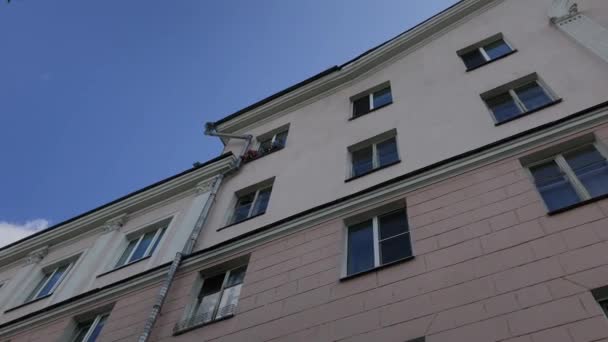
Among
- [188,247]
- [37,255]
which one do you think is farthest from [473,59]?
[37,255]

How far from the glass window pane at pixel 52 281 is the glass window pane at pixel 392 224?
11.3m

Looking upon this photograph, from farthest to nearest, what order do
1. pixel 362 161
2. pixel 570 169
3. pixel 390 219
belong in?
pixel 362 161 → pixel 390 219 → pixel 570 169

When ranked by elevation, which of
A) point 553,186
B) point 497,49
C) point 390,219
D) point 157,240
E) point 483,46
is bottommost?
point 553,186

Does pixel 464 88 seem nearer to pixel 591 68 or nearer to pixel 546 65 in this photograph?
pixel 546 65

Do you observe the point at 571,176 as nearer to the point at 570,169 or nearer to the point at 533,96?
the point at 570,169

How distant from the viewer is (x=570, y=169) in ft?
29.3

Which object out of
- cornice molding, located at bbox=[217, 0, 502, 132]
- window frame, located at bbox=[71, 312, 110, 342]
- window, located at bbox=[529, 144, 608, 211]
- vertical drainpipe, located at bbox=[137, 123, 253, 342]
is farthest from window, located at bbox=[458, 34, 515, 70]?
window frame, located at bbox=[71, 312, 110, 342]

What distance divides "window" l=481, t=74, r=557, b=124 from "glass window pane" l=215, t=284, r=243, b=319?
7.45 m

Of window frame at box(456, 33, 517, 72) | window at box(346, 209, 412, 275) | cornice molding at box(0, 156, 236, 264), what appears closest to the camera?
window at box(346, 209, 412, 275)

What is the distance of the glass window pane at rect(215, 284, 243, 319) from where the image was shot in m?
9.84

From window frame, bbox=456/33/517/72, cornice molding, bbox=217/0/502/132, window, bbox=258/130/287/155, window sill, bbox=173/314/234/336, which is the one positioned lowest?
window sill, bbox=173/314/234/336

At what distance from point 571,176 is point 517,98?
12.6ft

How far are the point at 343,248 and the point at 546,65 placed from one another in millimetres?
7473

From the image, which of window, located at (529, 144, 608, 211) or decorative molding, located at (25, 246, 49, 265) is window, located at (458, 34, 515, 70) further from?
decorative molding, located at (25, 246, 49, 265)
